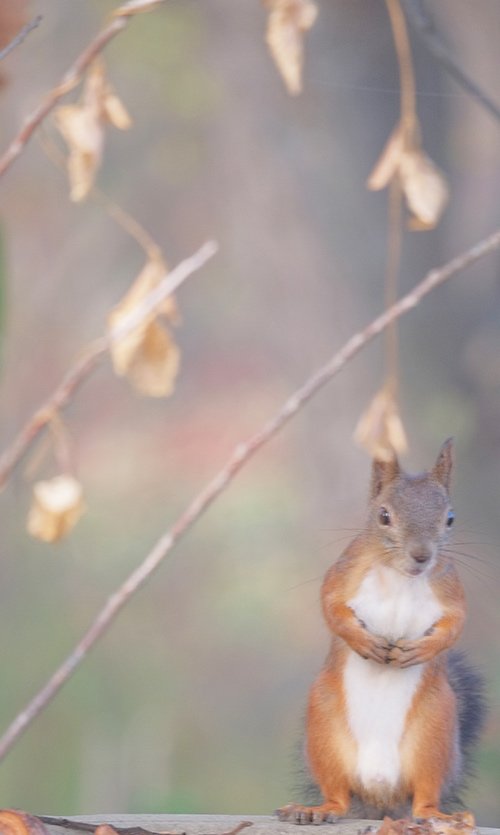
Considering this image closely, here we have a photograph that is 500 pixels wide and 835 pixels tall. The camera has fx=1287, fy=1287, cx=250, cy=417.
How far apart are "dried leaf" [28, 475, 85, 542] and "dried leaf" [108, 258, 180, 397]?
72mm

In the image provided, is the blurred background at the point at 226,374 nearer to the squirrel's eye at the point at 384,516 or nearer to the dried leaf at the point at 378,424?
the squirrel's eye at the point at 384,516

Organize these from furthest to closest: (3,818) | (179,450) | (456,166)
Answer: (179,450), (456,166), (3,818)

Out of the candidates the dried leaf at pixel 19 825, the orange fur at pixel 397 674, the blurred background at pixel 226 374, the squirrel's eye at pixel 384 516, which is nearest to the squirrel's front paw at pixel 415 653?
the orange fur at pixel 397 674

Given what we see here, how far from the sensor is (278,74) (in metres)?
2.36

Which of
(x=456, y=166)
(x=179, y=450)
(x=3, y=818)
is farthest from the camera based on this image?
(x=179, y=450)

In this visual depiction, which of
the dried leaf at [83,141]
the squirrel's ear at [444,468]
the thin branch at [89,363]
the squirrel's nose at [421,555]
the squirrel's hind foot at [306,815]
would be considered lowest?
the squirrel's hind foot at [306,815]

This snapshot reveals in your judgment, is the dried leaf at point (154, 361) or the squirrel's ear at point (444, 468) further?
the squirrel's ear at point (444, 468)

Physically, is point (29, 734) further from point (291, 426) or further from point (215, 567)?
point (291, 426)

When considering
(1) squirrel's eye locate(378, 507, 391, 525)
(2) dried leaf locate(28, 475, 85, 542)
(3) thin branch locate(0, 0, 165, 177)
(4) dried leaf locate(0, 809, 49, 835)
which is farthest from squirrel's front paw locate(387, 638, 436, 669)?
(3) thin branch locate(0, 0, 165, 177)

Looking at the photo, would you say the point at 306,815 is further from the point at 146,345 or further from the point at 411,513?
the point at 146,345

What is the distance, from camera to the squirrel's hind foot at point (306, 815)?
3.85ft

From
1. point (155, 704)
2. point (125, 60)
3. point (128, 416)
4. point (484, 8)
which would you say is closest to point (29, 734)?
point (155, 704)

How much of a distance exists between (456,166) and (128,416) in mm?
768

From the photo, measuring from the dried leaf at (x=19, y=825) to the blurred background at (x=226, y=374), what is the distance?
57.5 inches
